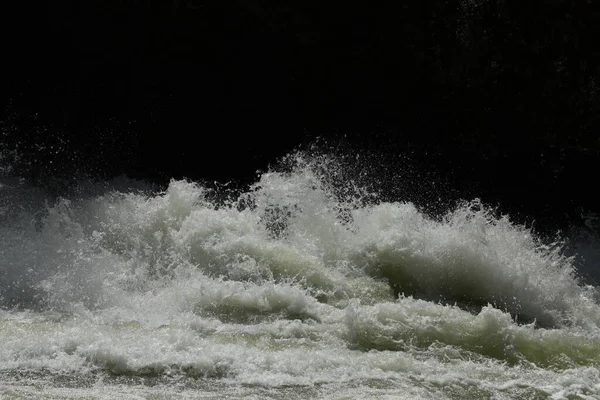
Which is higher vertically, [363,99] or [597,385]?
[363,99]

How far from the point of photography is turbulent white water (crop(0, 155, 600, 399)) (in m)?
5.06

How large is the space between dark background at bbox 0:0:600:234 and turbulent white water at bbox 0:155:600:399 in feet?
2.03

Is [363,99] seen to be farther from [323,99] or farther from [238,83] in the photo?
[238,83]

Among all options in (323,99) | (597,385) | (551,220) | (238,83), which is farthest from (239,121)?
(597,385)

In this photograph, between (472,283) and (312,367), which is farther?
(472,283)

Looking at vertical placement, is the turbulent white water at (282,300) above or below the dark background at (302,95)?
below

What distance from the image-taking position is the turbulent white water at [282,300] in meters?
5.06

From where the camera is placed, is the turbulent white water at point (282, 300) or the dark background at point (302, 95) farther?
the dark background at point (302, 95)

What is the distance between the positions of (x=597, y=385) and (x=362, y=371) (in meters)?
1.80

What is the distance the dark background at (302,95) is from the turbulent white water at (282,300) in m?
0.62

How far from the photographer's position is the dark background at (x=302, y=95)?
8406 mm

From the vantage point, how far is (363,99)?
909 centimetres

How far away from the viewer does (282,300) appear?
20.3 feet

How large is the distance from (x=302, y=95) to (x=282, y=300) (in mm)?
3757
